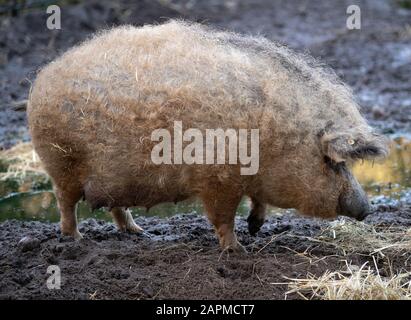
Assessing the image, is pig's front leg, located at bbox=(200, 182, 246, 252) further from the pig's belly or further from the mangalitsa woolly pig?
the pig's belly

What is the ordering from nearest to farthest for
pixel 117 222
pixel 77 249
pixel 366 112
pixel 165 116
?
pixel 165 116 < pixel 77 249 < pixel 117 222 < pixel 366 112

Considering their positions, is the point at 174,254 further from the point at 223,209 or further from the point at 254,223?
the point at 254,223

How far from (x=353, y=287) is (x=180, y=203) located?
9.29 feet

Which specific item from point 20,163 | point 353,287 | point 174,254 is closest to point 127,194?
point 174,254

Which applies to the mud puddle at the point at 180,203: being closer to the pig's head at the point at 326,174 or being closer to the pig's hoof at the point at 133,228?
the pig's hoof at the point at 133,228

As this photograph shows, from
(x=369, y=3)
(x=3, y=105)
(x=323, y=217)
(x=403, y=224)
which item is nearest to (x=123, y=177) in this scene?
(x=323, y=217)

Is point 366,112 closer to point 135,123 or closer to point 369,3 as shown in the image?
point 135,123

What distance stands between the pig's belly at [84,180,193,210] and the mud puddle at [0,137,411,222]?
1.38 metres

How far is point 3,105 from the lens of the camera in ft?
35.2

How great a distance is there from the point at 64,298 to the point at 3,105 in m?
6.29

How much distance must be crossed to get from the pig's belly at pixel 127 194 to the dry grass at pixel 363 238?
4.05 ft

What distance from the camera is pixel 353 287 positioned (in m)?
4.97

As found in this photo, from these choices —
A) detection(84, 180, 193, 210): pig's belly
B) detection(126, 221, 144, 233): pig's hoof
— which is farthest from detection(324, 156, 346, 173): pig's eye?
detection(126, 221, 144, 233): pig's hoof

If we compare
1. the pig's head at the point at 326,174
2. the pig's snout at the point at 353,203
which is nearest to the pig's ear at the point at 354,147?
the pig's head at the point at 326,174
